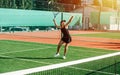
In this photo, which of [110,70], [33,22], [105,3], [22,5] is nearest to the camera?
[110,70]

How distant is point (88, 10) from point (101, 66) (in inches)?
1870

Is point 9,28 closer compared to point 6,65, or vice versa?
point 6,65

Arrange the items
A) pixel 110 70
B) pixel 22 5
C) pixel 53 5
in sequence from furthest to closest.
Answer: pixel 53 5, pixel 22 5, pixel 110 70

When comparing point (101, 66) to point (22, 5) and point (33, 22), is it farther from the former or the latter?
point (22, 5)

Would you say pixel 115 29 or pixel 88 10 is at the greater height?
pixel 88 10

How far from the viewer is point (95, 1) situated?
89812 millimetres

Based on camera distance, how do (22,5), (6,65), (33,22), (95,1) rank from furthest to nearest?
1. (95,1)
2. (22,5)
3. (33,22)
4. (6,65)

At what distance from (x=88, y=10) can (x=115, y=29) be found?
6.44m

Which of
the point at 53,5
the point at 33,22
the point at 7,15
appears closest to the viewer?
the point at 7,15

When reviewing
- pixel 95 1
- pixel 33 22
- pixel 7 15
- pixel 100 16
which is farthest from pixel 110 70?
pixel 95 1

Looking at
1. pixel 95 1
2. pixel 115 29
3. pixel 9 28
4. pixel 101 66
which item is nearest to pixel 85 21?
pixel 115 29

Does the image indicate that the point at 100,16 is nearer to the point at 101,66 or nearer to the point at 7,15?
the point at 7,15

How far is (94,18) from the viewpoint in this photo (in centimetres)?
5725

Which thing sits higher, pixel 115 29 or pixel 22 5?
pixel 22 5
